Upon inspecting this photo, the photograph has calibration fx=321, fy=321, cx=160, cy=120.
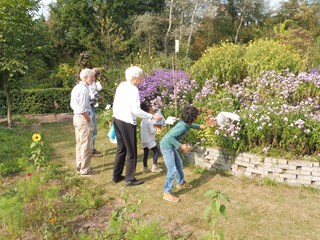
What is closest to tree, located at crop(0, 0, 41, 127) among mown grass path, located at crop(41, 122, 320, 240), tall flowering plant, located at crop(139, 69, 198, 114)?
tall flowering plant, located at crop(139, 69, 198, 114)

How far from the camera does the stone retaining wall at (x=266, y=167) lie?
4.26 metres

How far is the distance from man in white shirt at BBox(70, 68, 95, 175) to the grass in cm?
31

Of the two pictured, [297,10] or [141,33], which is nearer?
[141,33]

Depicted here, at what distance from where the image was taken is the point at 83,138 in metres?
4.80

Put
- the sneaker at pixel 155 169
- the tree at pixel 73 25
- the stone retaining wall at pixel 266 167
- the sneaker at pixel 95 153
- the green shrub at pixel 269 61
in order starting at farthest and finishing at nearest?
the tree at pixel 73 25, the green shrub at pixel 269 61, the sneaker at pixel 95 153, the sneaker at pixel 155 169, the stone retaining wall at pixel 266 167

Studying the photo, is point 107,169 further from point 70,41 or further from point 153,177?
point 70,41

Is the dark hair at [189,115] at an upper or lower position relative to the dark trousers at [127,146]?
upper

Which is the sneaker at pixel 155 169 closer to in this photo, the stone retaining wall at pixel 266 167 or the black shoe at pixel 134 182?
the black shoe at pixel 134 182

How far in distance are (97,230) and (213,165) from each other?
2366 mm

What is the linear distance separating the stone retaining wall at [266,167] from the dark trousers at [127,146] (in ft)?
4.15

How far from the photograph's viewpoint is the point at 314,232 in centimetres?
326

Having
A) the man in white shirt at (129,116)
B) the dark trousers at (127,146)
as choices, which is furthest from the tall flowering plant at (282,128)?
the dark trousers at (127,146)

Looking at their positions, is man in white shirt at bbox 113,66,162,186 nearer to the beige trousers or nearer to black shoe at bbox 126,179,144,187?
black shoe at bbox 126,179,144,187

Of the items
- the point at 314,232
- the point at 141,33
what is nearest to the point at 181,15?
the point at 141,33
